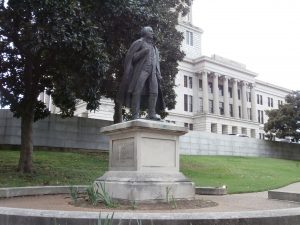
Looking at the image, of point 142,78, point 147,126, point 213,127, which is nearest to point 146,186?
point 147,126

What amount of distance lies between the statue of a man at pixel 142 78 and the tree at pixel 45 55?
4.18 meters

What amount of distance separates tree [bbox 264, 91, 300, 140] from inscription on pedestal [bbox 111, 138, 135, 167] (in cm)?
4030

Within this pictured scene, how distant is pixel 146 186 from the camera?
7.86 metres

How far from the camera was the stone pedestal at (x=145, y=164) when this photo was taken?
7957mm

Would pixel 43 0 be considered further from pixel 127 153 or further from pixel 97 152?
pixel 97 152

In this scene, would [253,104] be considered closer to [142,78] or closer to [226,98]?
[226,98]

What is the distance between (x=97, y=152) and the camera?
25.3 metres

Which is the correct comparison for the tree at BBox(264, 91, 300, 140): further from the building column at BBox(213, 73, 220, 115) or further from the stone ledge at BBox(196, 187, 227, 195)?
the stone ledge at BBox(196, 187, 227, 195)

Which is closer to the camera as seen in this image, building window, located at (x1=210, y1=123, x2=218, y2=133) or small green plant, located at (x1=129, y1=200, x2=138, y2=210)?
small green plant, located at (x1=129, y1=200, x2=138, y2=210)

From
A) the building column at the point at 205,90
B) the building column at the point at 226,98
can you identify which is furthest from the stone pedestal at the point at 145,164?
the building column at the point at 226,98

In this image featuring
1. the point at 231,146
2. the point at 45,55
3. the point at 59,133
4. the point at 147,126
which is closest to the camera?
the point at 147,126

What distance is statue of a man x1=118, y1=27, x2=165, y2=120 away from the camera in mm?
9062

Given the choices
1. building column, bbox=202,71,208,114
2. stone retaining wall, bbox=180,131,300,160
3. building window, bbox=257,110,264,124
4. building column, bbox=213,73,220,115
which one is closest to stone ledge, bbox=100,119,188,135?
stone retaining wall, bbox=180,131,300,160

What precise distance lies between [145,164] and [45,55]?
29.0 feet
